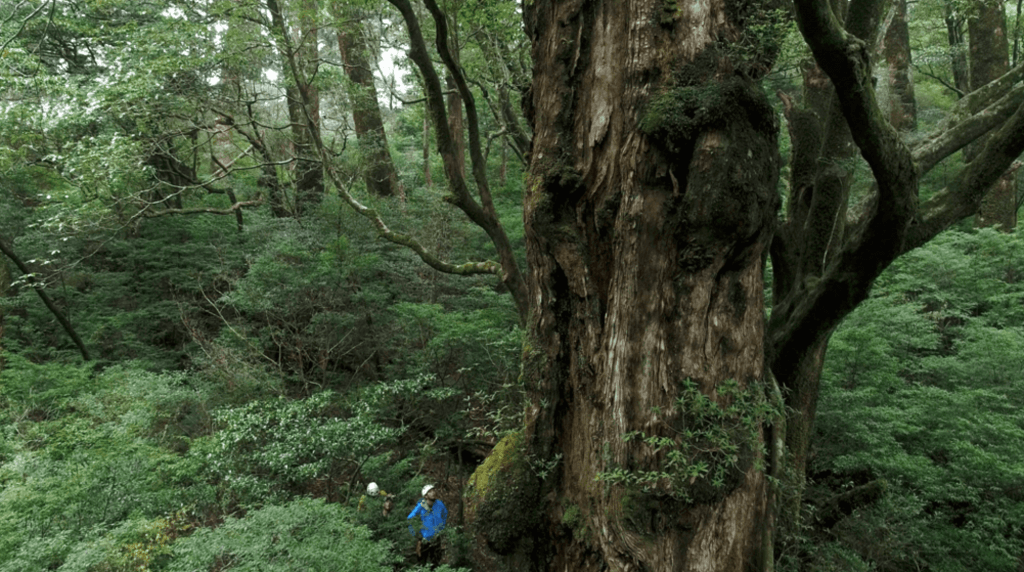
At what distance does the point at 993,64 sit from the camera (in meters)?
8.76

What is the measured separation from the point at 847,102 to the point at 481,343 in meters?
5.58

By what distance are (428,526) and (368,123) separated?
8.38 meters

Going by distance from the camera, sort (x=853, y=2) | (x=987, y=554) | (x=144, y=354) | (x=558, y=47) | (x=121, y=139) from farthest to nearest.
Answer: (x=144, y=354)
(x=121, y=139)
(x=987, y=554)
(x=853, y=2)
(x=558, y=47)

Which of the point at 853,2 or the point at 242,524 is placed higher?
the point at 853,2

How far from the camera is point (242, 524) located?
4.21 meters

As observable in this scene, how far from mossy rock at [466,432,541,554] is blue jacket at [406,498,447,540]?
7.42ft

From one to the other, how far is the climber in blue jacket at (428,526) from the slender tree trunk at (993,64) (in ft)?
31.7

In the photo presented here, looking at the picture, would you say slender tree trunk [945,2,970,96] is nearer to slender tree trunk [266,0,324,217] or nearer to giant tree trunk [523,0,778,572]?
giant tree trunk [523,0,778,572]

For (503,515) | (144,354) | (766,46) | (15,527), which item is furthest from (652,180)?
(144,354)

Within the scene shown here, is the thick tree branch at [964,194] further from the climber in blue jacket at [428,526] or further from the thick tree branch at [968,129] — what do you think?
the climber in blue jacket at [428,526]

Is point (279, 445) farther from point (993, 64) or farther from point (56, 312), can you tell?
point (993, 64)

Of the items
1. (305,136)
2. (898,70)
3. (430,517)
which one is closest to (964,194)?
(430,517)

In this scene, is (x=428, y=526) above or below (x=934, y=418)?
below

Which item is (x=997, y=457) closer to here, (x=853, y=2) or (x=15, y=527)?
(x=853, y=2)
